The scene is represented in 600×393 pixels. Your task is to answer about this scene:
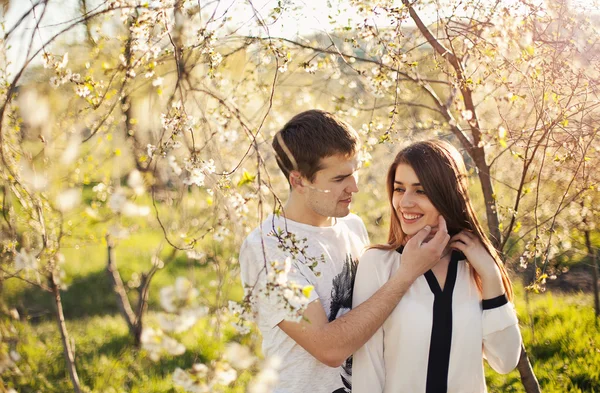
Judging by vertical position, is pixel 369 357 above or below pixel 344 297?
below

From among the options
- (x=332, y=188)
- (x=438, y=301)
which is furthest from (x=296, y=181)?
(x=438, y=301)

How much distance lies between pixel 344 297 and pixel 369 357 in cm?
28

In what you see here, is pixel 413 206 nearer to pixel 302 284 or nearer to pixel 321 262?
pixel 321 262

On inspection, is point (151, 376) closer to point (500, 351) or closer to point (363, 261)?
point (363, 261)

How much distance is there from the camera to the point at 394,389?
1998 mm

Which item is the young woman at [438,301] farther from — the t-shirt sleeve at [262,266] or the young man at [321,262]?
the t-shirt sleeve at [262,266]

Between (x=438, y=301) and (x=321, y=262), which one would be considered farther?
(x=321, y=262)

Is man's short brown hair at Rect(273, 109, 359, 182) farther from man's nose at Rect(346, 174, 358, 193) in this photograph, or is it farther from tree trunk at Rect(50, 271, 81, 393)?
tree trunk at Rect(50, 271, 81, 393)

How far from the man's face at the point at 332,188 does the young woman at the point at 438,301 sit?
0.62ft

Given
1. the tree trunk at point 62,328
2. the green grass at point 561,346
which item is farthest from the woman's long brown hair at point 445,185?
the tree trunk at point 62,328

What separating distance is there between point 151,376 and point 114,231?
2.39 m

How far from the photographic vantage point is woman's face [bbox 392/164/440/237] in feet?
7.11

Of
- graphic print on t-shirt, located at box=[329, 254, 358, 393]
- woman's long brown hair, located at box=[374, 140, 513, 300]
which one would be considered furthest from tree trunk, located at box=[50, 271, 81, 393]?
woman's long brown hair, located at box=[374, 140, 513, 300]

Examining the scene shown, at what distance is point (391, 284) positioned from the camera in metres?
1.99
